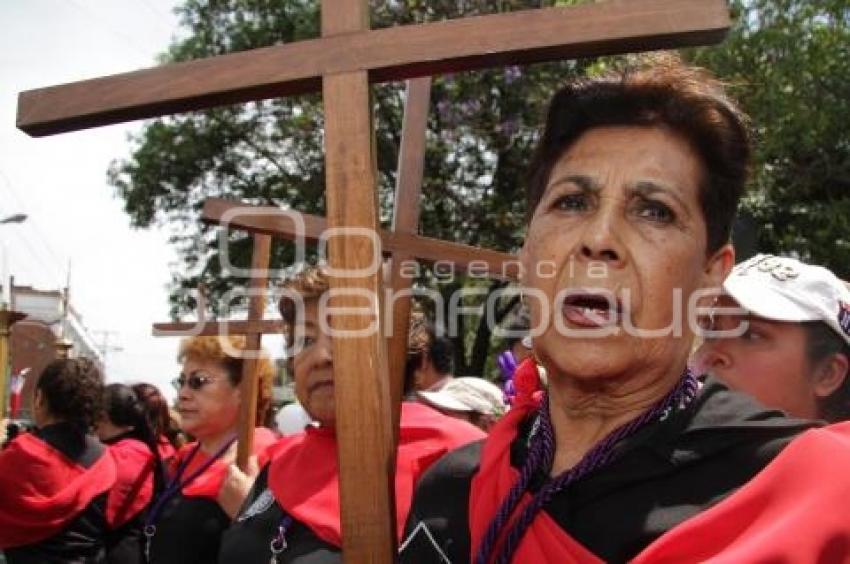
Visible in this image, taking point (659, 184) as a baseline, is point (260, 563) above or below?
below

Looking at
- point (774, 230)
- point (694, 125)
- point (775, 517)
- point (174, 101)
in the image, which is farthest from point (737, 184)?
point (774, 230)

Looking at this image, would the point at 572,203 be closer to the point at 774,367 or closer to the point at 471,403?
the point at 774,367

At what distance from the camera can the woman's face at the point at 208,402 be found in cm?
457

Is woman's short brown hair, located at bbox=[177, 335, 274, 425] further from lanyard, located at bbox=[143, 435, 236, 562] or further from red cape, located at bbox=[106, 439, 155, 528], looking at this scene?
red cape, located at bbox=[106, 439, 155, 528]

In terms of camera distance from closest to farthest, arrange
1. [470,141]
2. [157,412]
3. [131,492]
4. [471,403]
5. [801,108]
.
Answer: [471,403], [131,492], [157,412], [801,108], [470,141]

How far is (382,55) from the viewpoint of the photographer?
168 centimetres

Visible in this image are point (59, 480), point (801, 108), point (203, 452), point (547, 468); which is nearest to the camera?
point (547, 468)

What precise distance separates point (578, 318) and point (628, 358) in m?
0.11

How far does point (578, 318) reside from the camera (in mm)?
1795

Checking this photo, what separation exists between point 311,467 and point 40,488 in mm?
2697

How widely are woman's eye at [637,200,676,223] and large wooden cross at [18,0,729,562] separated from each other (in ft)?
1.08

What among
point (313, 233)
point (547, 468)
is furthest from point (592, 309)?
point (313, 233)

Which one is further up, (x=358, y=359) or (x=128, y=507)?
(x=358, y=359)

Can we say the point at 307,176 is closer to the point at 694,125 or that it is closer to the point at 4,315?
the point at 4,315
